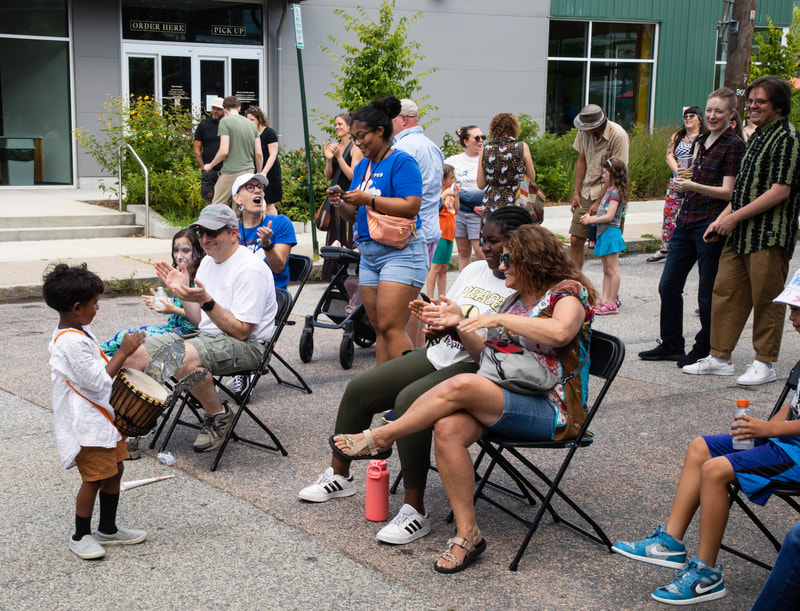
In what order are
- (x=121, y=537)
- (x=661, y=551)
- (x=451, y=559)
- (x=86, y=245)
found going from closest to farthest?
(x=661, y=551) → (x=451, y=559) → (x=121, y=537) → (x=86, y=245)

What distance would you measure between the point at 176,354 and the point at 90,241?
9295 millimetres

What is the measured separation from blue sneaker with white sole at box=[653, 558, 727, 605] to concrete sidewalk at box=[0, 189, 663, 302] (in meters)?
8.15

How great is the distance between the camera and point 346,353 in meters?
6.93

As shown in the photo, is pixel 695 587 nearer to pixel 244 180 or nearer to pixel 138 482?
pixel 138 482

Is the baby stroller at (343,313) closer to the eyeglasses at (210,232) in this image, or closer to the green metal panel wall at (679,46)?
the eyeglasses at (210,232)

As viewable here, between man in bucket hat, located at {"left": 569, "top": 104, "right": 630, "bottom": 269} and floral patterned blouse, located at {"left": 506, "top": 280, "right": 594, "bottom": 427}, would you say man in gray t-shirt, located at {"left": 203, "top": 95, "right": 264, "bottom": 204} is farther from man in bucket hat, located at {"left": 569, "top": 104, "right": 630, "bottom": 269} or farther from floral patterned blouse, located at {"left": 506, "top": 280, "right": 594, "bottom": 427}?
floral patterned blouse, located at {"left": 506, "top": 280, "right": 594, "bottom": 427}

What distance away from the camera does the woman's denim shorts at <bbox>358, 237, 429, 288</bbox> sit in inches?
219

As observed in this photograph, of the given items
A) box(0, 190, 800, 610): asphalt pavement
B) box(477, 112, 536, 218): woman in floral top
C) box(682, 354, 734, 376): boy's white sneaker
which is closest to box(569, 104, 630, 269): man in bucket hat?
box(477, 112, 536, 218): woman in floral top

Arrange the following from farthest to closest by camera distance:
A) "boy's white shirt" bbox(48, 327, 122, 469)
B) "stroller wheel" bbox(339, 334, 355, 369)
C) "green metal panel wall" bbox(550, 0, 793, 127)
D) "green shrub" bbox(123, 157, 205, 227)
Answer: "green metal panel wall" bbox(550, 0, 793, 127), "green shrub" bbox(123, 157, 205, 227), "stroller wheel" bbox(339, 334, 355, 369), "boy's white shirt" bbox(48, 327, 122, 469)

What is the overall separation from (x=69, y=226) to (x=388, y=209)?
981 cm

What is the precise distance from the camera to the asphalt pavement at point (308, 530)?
346 cm

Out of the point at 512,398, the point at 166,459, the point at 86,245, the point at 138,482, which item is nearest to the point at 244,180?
the point at 166,459

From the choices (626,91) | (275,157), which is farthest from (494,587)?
(626,91)

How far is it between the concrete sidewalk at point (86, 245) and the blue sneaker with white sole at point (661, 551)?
7.95 m
